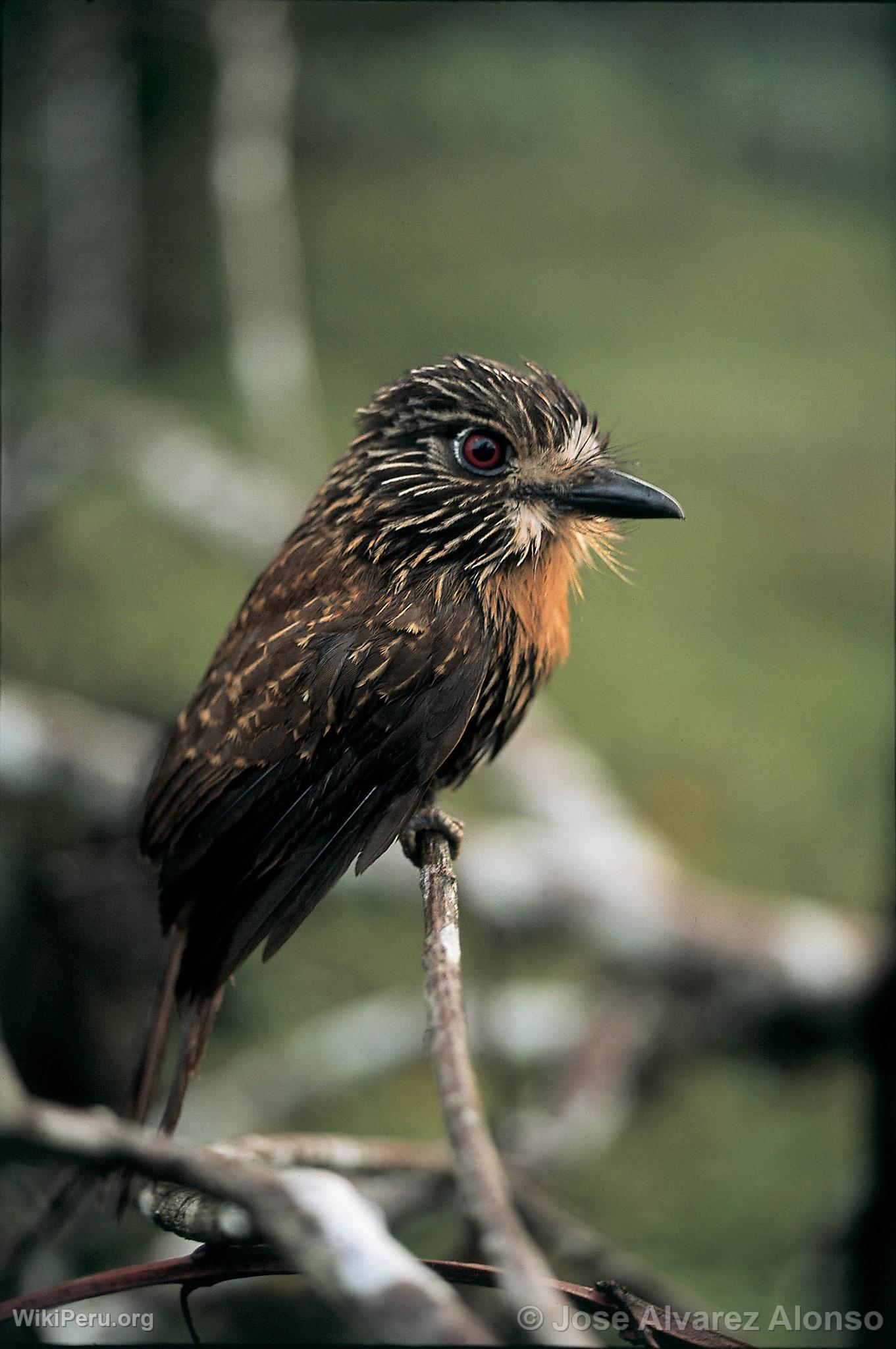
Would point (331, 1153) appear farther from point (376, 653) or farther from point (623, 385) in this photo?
point (623, 385)

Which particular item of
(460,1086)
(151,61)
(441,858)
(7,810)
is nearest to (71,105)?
(151,61)

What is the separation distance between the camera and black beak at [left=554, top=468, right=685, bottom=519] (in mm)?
1083

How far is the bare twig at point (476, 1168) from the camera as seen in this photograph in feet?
1.99

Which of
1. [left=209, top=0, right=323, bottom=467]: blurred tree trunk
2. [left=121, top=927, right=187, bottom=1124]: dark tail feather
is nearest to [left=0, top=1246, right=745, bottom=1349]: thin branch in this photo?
[left=121, top=927, right=187, bottom=1124]: dark tail feather

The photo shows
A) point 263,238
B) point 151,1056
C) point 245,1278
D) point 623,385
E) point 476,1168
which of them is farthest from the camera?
point 263,238

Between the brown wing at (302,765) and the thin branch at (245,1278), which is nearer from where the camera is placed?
the thin branch at (245,1278)

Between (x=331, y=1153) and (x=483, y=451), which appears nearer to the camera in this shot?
(x=483, y=451)

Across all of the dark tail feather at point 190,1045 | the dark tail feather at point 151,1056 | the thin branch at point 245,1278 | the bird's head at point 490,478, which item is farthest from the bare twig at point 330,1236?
the bird's head at point 490,478

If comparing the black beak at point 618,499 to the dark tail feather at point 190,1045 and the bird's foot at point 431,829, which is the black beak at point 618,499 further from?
the dark tail feather at point 190,1045

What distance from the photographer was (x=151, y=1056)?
127 centimetres

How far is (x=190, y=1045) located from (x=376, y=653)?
42 centimetres

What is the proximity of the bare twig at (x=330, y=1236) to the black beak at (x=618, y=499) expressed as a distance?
2.04ft

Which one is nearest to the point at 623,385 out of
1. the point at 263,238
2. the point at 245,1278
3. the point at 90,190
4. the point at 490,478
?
the point at 263,238

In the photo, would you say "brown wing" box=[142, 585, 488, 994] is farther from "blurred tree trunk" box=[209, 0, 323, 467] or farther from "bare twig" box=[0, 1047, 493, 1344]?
"blurred tree trunk" box=[209, 0, 323, 467]
